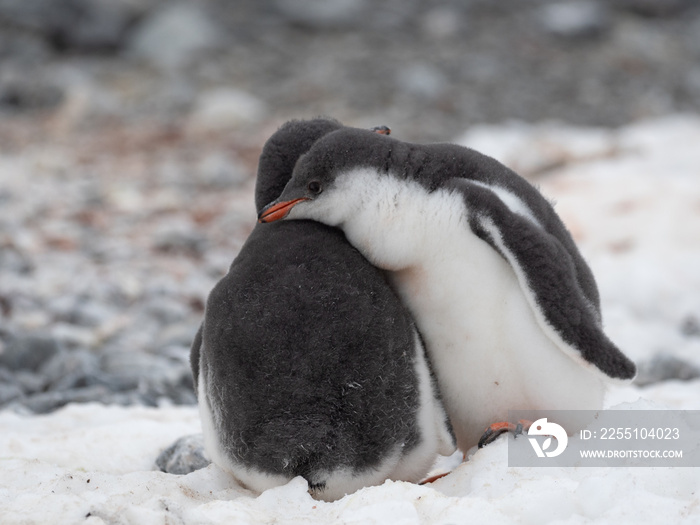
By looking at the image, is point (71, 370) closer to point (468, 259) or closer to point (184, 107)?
point (468, 259)

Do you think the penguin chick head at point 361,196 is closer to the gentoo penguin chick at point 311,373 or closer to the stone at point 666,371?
the gentoo penguin chick at point 311,373

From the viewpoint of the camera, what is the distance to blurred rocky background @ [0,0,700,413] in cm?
475

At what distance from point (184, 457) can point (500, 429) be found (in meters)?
0.95

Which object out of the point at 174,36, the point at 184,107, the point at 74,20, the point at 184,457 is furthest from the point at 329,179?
the point at 74,20

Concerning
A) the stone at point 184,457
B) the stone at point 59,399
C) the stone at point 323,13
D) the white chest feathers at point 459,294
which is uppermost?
the stone at point 323,13

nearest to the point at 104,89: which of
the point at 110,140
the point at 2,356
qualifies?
the point at 110,140

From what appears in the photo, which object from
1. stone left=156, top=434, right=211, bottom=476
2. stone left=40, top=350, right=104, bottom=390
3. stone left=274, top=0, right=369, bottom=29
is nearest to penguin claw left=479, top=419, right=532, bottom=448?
stone left=156, top=434, right=211, bottom=476

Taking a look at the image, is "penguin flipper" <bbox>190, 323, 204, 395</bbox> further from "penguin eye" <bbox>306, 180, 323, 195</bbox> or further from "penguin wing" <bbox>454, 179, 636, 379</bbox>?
"penguin wing" <bbox>454, 179, 636, 379</bbox>

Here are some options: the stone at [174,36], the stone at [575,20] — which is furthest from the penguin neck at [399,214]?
the stone at [575,20]

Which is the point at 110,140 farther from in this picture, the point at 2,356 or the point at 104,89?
the point at 2,356

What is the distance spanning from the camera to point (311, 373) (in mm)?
2086

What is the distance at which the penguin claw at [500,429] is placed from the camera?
2.38m

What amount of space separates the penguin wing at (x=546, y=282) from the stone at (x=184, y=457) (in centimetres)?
108

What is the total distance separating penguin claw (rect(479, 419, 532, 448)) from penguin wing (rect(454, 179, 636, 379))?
0.26 m
